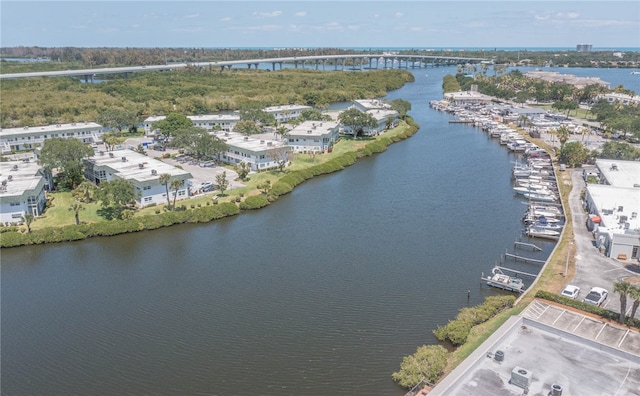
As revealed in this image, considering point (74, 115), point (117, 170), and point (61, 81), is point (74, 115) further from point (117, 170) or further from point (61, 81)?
point (117, 170)

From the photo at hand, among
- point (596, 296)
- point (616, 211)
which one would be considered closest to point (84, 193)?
point (596, 296)

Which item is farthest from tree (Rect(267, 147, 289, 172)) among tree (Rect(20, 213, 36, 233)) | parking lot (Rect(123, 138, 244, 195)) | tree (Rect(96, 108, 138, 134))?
tree (Rect(96, 108, 138, 134))

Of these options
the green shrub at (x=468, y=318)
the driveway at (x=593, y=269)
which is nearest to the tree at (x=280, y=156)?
the driveway at (x=593, y=269)

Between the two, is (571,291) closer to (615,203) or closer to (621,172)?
(615,203)

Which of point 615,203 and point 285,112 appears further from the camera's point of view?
point 285,112

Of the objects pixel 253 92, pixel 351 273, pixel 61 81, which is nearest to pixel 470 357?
pixel 351 273

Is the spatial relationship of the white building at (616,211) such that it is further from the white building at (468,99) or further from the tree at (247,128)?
the white building at (468,99)

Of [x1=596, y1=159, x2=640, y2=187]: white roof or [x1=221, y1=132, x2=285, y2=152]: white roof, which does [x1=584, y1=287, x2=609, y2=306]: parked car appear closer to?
[x1=596, y1=159, x2=640, y2=187]: white roof
